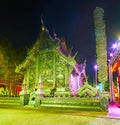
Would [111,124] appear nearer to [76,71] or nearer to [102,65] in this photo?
[102,65]

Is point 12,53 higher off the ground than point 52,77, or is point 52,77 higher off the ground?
point 12,53

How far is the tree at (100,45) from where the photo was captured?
13.2 meters

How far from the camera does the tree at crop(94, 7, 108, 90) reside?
13.2 m

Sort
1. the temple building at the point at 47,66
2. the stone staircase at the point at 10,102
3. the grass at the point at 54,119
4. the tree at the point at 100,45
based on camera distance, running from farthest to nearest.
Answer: the temple building at the point at 47,66, the stone staircase at the point at 10,102, the tree at the point at 100,45, the grass at the point at 54,119

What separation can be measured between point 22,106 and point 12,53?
50.1ft

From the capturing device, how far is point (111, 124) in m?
8.59

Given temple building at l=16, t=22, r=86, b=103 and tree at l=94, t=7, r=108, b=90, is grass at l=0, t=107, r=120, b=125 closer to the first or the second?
tree at l=94, t=7, r=108, b=90

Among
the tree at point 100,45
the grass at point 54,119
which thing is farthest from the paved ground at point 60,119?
the tree at point 100,45

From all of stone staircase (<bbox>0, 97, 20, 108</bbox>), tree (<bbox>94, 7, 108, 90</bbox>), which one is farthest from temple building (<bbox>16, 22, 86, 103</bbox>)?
tree (<bbox>94, 7, 108, 90</bbox>)

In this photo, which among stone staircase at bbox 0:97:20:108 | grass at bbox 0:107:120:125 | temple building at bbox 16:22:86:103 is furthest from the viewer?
temple building at bbox 16:22:86:103

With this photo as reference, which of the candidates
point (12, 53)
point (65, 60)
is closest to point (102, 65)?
point (65, 60)

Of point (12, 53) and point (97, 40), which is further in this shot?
A: point (12, 53)

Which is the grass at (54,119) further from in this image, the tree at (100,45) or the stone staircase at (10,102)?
the stone staircase at (10,102)

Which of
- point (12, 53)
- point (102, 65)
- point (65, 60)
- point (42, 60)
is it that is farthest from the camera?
point (12, 53)
